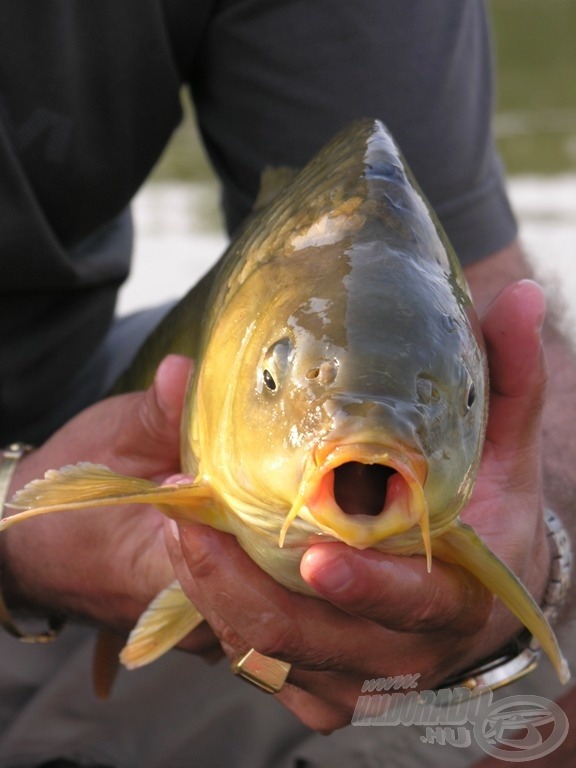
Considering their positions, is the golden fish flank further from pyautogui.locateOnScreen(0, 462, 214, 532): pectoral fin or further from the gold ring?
the gold ring

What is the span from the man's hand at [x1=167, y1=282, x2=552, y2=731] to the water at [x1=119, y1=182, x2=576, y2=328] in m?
2.21

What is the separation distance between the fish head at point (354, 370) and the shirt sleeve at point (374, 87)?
0.71 metres

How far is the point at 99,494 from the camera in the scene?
1175mm

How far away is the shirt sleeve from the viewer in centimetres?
199

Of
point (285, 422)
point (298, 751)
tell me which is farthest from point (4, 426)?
point (285, 422)

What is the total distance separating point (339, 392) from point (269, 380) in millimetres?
119

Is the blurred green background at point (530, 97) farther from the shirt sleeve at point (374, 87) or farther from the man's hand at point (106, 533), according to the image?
the man's hand at point (106, 533)

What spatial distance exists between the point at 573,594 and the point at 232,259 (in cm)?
72

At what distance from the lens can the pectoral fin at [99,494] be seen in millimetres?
1134

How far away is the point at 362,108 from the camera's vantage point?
2.00 m

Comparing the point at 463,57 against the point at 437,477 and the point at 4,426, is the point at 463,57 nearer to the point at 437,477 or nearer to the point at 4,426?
the point at 4,426

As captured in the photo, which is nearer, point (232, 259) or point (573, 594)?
point (232, 259)

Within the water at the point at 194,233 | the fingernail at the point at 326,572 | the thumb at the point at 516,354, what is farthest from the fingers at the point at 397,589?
the water at the point at 194,233
